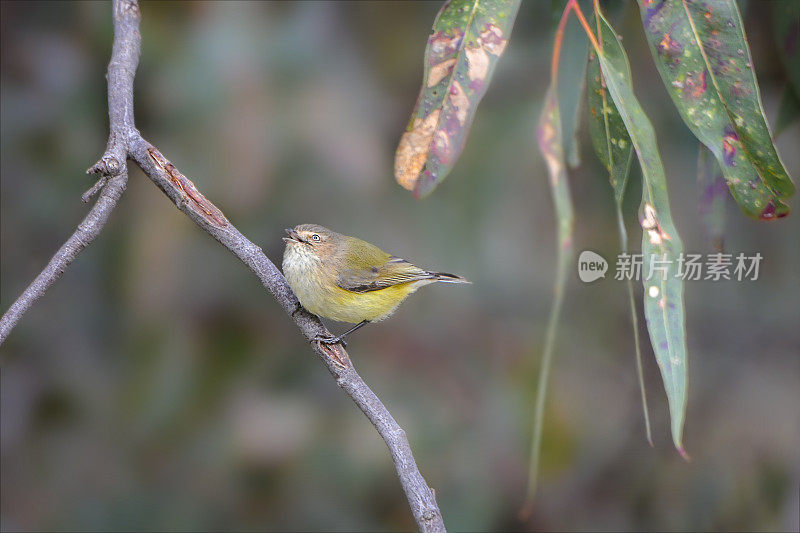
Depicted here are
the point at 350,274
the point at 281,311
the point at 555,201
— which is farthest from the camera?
the point at 281,311

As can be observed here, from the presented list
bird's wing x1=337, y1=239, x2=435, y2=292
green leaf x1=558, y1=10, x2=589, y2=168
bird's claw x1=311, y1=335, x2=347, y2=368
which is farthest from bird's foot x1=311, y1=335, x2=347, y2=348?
green leaf x1=558, y1=10, x2=589, y2=168

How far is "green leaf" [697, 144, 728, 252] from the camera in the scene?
7.56ft

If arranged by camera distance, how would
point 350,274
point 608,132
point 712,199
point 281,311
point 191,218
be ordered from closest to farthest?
point 608,132, point 191,218, point 712,199, point 350,274, point 281,311

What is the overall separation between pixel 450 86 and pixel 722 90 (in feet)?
2.01

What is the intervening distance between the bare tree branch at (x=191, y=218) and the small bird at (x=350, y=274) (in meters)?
0.09

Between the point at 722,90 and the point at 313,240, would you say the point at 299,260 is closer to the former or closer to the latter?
the point at 313,240

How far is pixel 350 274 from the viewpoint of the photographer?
2498 mm

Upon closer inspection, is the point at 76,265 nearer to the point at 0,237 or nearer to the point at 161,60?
the point at 0,237

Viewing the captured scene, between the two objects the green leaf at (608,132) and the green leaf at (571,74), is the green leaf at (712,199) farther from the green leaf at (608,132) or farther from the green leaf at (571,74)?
the green leaf at (608,132)

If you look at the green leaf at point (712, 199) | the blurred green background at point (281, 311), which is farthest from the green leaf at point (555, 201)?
the blurred green background at point (281, 311)

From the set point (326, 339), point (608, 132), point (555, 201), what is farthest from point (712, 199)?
point (326, 339)

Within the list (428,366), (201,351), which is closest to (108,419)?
(201,351)

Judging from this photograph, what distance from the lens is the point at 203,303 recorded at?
331 cm

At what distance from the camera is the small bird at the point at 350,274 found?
7.73 ft
